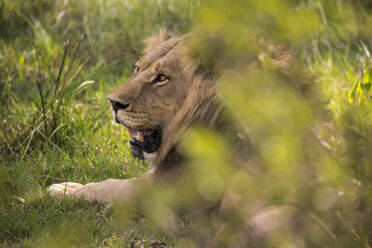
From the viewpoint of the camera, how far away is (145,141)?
2.96m

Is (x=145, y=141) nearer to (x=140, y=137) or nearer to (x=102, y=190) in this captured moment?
(x=140, y=137)

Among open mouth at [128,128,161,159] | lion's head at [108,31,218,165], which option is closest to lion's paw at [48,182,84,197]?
open mouth at [128,128,161,159]

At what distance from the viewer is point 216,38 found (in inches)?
59.4

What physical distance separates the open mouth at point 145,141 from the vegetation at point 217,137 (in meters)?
0.34

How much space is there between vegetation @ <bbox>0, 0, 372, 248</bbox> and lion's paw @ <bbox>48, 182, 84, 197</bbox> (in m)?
0.06

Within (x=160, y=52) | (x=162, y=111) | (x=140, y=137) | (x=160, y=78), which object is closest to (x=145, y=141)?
(x=140, y=137)

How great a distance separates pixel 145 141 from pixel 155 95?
30 centimetres

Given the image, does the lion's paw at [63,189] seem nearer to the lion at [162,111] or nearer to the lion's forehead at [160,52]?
the lion at [162,111]

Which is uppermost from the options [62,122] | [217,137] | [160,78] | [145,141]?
[217,137]

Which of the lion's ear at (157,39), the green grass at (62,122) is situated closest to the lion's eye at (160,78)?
the lion's ear at (157,39)

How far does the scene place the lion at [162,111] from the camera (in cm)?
257

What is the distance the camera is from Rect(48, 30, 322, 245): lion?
2.57 metres

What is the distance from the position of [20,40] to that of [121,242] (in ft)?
12.0

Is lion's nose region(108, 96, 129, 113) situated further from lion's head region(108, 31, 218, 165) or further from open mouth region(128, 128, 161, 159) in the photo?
open mouth region(128, 128, 161, 159)
